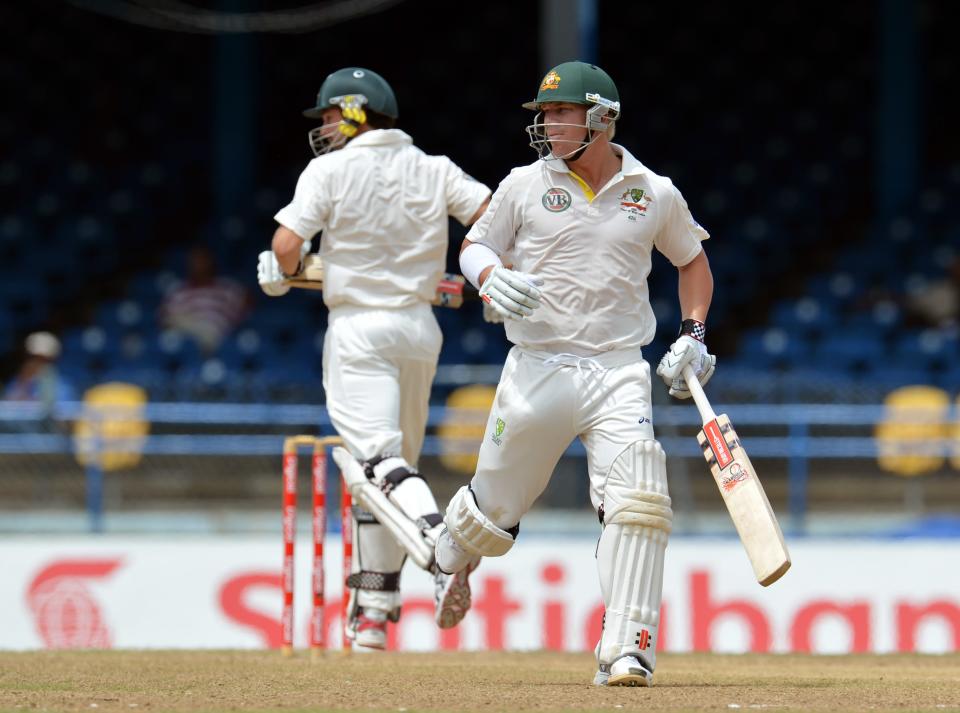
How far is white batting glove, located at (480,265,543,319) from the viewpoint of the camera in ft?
18.5

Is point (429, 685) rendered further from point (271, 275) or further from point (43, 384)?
point (43, 384)

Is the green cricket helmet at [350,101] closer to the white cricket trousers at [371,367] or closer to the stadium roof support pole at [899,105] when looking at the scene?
the white cricket trousers at [371,367]

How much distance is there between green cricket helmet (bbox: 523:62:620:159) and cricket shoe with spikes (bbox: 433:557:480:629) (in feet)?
5.26

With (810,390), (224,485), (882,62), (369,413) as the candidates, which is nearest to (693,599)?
(810,390)

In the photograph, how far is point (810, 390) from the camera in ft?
37.9

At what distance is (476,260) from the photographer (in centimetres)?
594

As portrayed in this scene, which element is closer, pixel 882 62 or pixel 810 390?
pixel 810 390

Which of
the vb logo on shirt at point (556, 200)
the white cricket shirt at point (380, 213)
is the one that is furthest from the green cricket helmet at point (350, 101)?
the vb logo on shirt at point (556, 200)

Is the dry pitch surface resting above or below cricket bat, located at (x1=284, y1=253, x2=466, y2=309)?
below

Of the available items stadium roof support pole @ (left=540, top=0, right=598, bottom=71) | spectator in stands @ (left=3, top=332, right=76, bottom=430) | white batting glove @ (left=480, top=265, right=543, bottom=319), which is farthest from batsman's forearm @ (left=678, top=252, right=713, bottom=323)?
stadium roof support pole @ (left=540, top=0, right=598, bottom=71)

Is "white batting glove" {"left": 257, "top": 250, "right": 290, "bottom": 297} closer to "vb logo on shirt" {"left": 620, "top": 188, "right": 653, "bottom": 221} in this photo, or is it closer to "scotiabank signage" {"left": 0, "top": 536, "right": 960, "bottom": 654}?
"vb logo on shirt" {"left": 620, "top": 188, "right": 653, "bottom": 221}

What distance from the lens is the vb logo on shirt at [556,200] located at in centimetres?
589

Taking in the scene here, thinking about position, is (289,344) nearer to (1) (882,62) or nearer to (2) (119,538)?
(2) (119,538)

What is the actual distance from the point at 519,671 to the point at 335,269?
1736mm
